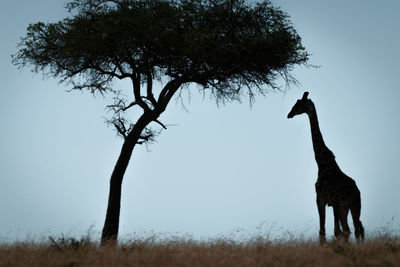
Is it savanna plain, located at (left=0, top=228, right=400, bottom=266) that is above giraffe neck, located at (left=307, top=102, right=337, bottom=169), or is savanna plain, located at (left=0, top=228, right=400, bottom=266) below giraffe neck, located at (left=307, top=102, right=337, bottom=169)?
below

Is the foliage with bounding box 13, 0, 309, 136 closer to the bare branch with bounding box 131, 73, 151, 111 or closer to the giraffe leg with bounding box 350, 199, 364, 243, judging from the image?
the bare branch with bounding box 131, 73, 151, 111

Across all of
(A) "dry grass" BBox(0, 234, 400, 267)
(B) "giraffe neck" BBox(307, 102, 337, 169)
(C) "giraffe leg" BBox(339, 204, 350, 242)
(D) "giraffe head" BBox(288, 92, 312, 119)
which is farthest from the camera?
(D) "giraffe head" BBox(288, 92, 312, 119)

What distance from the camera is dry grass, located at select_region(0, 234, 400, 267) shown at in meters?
8.86

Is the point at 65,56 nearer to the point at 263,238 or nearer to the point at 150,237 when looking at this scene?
the point at 150,237

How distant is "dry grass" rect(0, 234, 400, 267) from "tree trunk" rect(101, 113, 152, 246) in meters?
3.34

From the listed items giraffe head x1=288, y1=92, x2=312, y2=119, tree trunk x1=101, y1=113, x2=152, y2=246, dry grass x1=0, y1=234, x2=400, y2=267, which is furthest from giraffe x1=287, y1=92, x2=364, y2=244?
tree trunk x1=101, y1=113, x2=152, y2=246

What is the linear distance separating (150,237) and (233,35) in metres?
7.84

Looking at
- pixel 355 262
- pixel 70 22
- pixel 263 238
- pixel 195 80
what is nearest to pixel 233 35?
pixel 195 80

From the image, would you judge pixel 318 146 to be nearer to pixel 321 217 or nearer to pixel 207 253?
pixel 321 217

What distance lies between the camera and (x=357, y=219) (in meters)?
11.9

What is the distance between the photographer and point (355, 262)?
8.94 meters

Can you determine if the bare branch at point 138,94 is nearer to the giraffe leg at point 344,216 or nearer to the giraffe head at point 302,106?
the giraffe head at point 302,106

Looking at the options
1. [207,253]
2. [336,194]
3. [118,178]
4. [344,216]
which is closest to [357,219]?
[344,216]

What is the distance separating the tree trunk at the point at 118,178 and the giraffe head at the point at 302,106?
574cm
